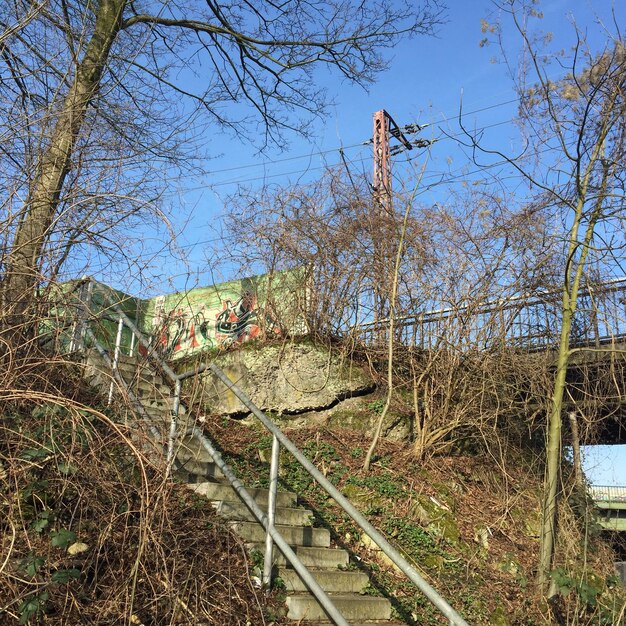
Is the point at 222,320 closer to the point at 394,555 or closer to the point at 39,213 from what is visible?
the point at 39,213

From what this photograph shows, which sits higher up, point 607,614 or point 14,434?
point 14,434

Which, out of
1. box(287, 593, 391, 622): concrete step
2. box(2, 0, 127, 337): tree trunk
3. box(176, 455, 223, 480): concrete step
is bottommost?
box(287, 593, 391, 622): concrete step

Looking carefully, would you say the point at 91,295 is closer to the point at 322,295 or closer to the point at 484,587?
the point at 322,295

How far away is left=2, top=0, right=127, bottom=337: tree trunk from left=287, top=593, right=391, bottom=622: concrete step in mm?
2916

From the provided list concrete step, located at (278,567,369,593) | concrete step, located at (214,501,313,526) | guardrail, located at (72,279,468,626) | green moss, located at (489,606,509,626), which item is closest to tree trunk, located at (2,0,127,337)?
guardrail, located at (72,279,468,626)

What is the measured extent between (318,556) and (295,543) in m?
0.24

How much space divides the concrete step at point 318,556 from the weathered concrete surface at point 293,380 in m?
3.41

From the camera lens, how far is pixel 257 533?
5.57 m

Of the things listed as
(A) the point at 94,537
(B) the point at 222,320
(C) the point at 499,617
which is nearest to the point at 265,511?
(A) the point at 94,537

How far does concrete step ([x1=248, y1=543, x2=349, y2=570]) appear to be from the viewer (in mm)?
5340

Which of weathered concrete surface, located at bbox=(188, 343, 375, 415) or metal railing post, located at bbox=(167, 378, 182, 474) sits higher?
weathered concrete surface, located at bbox=(188, 343, 375, 415)

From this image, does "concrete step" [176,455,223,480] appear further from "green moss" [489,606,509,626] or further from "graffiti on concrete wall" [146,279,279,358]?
"green moss" [489,606,509,626]

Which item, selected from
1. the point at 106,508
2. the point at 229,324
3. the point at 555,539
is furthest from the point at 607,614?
the point at 229,324

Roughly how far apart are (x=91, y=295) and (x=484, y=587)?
489cm
